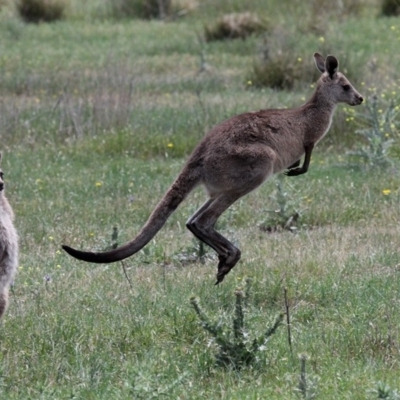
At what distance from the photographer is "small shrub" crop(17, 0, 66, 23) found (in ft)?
77.3

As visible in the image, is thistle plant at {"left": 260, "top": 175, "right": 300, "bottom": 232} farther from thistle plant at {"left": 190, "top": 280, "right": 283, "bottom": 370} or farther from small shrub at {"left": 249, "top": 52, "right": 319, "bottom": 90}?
small shrub at {"left": 249, "top": 52, "right": 319, "bottom": 90}

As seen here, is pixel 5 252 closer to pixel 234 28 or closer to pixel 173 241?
pixel 173 241

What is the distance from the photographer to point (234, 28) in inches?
821

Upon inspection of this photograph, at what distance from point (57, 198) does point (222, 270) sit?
3.58 metres

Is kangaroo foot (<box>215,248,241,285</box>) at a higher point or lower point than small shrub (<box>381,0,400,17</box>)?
higher

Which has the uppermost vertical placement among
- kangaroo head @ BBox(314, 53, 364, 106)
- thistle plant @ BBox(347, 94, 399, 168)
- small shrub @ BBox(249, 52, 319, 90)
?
kangaroo head @ BBox(314, 53, 364, 106)

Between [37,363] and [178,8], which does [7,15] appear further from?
[37,363]

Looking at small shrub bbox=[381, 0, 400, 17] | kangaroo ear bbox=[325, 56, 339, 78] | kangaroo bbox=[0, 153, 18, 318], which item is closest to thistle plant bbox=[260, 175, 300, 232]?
kangaroo ear bbox=[325, 56, 339, 78]

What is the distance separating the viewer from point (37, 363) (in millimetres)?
6066

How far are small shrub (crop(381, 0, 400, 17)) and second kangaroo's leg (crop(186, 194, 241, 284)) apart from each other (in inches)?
645

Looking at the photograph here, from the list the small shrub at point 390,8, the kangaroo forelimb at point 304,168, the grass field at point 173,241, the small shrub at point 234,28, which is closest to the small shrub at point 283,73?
the grass field at point 173,241

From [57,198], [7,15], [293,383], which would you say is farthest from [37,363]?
[7,15]

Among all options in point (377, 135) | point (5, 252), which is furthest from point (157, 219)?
point (377, 135)

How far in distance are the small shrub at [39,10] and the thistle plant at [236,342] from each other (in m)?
18.4
